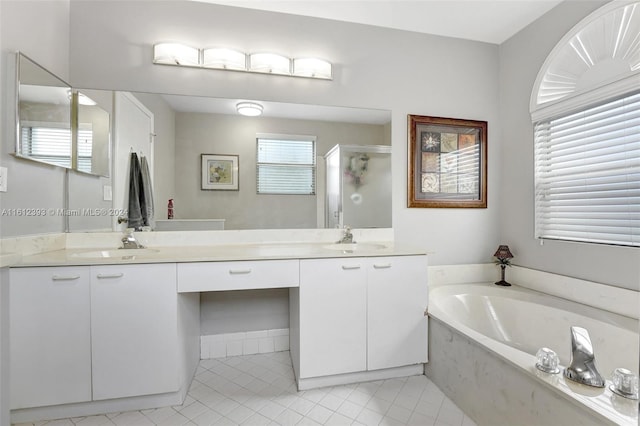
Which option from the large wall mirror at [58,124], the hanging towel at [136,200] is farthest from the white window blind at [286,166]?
the large wall mirror at [58,124]

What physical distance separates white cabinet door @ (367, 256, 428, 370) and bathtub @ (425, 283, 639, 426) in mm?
100

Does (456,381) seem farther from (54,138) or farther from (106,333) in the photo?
(54,138)

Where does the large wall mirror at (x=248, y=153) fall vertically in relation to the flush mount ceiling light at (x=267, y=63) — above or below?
below

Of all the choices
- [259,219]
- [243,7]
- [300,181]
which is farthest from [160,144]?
[243,7]

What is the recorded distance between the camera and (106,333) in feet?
4.73

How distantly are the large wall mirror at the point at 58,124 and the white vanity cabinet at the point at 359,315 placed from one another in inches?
59.8

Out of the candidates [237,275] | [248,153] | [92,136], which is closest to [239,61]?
[248,153]

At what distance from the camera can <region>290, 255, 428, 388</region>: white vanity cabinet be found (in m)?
1.66

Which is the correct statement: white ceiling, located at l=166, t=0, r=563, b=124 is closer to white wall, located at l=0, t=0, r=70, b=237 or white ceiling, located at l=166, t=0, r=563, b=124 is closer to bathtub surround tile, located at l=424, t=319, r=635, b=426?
white wall, located at l=0, t=0, r=70, b=237

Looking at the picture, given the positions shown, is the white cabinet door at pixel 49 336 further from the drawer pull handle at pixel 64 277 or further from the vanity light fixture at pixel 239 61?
the vanity light fixture at pixel 239 61

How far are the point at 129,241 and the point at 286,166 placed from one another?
1.12m

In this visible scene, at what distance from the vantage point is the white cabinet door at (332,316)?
165 centimetres

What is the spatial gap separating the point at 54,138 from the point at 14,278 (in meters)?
0.79

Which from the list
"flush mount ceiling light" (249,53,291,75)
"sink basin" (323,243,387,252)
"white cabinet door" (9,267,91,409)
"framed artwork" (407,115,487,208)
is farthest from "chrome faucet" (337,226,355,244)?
"white cabinet door" (9,267,91,409)
